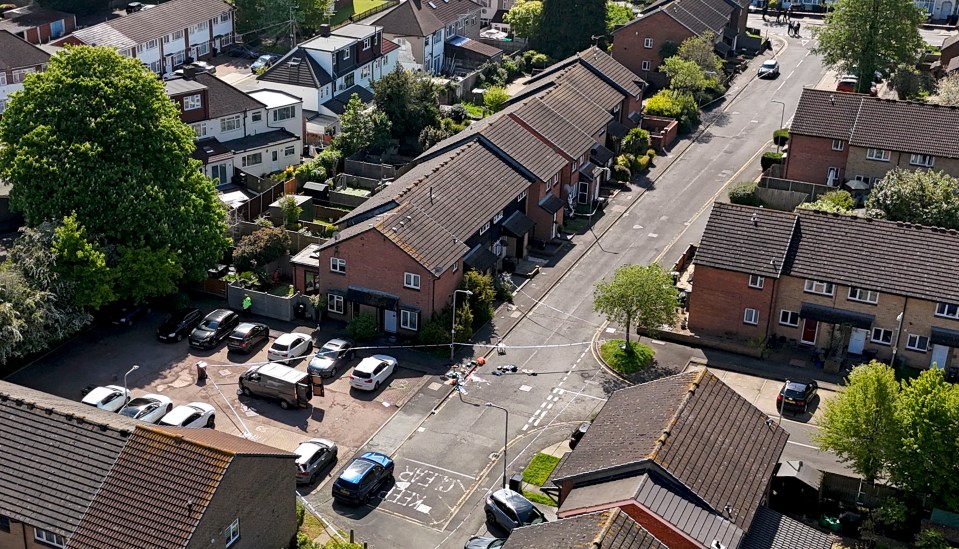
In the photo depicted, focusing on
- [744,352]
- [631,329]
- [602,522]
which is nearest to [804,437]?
[744,352]

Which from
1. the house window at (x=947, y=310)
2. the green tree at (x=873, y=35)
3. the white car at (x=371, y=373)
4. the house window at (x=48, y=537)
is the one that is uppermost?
the green tree at (x=873, y=35)

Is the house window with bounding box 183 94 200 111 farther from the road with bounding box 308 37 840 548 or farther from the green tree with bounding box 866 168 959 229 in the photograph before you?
the green tree with bounding box 866 168 959 229

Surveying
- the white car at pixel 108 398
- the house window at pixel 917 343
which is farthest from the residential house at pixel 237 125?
the house window at pixel 917 343

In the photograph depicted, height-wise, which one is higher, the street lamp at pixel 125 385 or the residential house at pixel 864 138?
the residential house at pixel 864 138

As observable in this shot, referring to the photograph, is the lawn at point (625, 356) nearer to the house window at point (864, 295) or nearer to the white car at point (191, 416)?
the house window at point (864, 295)

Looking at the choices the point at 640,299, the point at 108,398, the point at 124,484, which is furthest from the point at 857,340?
the point at 124,484

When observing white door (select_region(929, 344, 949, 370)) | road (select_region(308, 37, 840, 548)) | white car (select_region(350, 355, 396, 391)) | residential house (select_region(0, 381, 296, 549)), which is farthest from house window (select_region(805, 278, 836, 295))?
residential house (select_region(0, 381, 296, 549))

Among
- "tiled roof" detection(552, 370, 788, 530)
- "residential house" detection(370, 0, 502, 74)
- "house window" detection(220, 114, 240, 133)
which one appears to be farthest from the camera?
"residential house" detection(370, 0, 502, 74)
